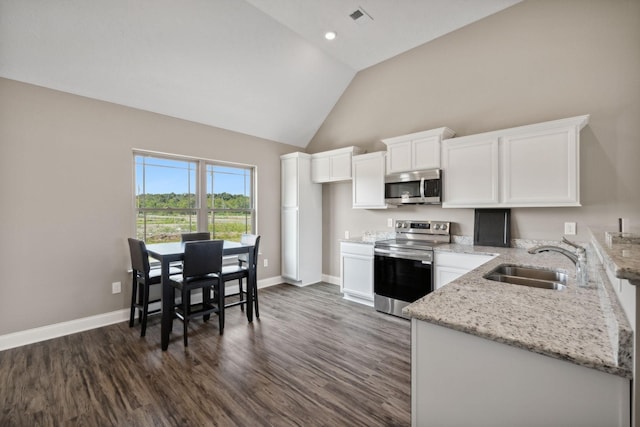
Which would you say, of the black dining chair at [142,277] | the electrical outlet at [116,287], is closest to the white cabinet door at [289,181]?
the black dining chair at [142,277]

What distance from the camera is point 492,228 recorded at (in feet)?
10.8

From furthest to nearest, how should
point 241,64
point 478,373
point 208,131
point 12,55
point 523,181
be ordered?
point 208,131 → point 241,64 → point 523,181 → point 12,55 → point 478,373

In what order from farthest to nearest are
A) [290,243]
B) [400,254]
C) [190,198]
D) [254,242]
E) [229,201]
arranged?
[290,243] → [229,201] → [190,198] → [254,242] → [400,254]

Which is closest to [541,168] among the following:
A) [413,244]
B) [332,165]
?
[413,244]

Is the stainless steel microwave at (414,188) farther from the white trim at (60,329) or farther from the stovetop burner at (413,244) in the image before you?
the white trim at (60,329)

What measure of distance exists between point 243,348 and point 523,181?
127 inches

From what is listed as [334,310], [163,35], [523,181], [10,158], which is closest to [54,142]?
[10,158]

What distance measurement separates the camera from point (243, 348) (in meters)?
2.73

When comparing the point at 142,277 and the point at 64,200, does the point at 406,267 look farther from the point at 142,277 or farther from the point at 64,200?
the point at 64,200

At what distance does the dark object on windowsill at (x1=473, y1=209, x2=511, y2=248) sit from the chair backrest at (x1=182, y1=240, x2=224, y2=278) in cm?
296

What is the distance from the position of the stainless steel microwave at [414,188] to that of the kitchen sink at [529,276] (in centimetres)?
141

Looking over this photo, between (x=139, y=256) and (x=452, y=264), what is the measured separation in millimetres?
3293

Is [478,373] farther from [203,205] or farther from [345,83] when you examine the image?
[345,83]

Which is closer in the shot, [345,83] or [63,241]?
[63,241]
